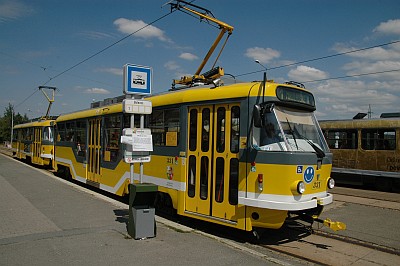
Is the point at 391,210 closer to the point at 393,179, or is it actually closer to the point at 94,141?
the point at 393,179

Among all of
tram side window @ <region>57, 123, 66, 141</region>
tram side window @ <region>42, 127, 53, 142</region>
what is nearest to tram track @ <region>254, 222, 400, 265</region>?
tram side window @ <region>57, 123, 66, 141</region>

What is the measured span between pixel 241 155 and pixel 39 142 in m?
19.8

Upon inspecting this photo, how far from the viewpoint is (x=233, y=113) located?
691 centimetres

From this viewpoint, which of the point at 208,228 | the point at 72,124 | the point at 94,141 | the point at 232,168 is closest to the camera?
the point at 232,168

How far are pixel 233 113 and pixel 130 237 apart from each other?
114 inches

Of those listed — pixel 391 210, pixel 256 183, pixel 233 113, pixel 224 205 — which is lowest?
pixel 391 210

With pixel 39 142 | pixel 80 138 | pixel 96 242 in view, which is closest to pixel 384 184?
pixel 80 138

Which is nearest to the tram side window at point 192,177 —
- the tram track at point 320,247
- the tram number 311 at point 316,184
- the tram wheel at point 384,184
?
the tram track at point 320,247

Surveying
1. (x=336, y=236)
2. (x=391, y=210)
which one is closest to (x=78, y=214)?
(x=336, y=236)

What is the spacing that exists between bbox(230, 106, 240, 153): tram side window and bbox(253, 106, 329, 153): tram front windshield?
39 cm

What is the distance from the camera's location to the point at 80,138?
531 inches

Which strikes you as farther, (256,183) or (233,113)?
(233,113)

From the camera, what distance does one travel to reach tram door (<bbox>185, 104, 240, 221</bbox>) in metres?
6.82

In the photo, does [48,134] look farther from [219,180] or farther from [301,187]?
[301,187]
